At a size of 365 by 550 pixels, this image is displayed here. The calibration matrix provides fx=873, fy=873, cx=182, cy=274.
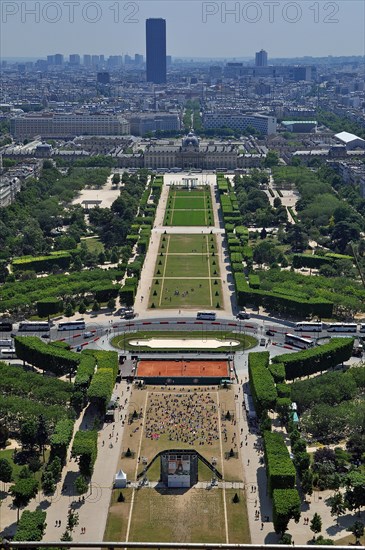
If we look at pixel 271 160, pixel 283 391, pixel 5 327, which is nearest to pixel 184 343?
pixel 283 391

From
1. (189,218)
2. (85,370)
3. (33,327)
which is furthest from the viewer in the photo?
(189,218)

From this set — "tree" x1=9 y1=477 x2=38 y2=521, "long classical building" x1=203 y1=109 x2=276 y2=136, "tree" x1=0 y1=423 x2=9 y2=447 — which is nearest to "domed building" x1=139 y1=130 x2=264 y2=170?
"long classical building" x1=203 y1=109 x2=276 y2=136

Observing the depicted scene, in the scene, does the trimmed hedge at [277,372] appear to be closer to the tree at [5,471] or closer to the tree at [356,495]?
the tree at [356,495]

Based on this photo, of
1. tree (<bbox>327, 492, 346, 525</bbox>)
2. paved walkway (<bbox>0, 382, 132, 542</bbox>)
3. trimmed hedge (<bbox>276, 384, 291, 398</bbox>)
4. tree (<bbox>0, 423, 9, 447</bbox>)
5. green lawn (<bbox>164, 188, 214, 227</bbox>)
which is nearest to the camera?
paved walkway (<bbox>0, 382, 132, 542</bbox>)

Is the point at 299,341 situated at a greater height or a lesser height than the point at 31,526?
greater

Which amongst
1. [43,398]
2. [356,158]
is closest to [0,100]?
[356,158]

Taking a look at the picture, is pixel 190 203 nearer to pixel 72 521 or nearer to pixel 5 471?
pixel 5 471

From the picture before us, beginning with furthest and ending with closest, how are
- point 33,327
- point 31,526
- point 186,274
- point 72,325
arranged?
point 186,274 → point 72,325 → point 33,327 → point 31,526

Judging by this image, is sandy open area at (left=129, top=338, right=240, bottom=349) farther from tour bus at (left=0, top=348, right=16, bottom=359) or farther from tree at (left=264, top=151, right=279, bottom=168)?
tree at (left=264, top=151, right=279, bottom=168)
